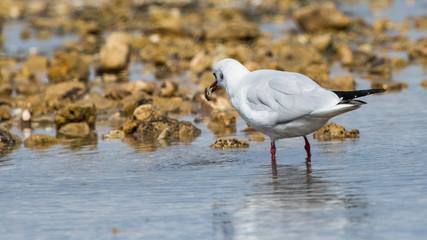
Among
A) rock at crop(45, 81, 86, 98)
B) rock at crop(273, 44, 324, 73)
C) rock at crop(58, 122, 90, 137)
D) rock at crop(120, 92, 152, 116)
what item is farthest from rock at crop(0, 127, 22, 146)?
rock at crop(273, 44, 324, 73)

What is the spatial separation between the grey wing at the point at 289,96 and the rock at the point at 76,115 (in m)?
4.30

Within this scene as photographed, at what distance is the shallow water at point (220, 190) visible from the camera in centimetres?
528

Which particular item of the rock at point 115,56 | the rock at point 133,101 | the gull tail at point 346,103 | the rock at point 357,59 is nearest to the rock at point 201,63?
the rock at point 115,56

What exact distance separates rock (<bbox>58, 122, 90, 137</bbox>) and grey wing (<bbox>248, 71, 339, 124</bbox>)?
13.1ft

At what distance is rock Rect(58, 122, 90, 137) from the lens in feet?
35.6

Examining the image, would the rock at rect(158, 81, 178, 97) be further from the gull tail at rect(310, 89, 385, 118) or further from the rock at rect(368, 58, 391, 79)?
the gull tail at rect(310, 89, 385, 118)

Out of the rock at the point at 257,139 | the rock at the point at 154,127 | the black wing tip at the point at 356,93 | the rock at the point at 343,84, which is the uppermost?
the rock at the point at 343,84

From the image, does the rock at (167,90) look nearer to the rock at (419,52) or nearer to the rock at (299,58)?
the rock at (299,58)

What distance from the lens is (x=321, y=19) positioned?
2233cm

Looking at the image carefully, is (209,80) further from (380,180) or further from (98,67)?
(380,180)

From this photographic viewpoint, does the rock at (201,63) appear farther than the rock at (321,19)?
No

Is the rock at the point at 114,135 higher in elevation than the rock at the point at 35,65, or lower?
lower

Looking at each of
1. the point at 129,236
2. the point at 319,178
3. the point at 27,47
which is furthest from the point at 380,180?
the point at 27,47

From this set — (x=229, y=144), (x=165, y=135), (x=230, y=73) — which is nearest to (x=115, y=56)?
(x=165, y=135)
